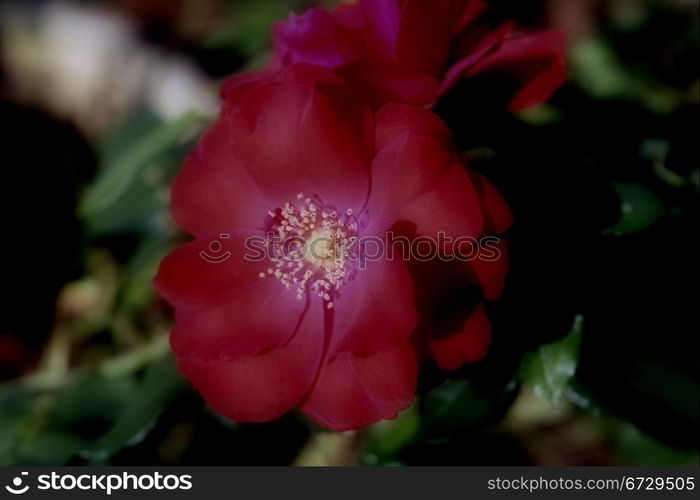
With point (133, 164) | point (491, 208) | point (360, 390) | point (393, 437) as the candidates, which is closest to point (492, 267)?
point (491, 208)

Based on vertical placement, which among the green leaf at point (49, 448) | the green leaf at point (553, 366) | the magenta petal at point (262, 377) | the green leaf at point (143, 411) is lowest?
the green leaf at point (49, 448)

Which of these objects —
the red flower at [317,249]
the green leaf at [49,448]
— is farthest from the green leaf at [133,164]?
the green leaf at [49,448]

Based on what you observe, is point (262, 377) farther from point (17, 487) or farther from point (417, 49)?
point (17, 487)

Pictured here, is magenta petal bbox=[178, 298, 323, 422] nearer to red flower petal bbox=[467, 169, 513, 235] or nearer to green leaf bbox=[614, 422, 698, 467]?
red flower petal bbox=[467, 169, 513, 235]

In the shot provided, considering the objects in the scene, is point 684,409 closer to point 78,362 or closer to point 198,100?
point 78,362

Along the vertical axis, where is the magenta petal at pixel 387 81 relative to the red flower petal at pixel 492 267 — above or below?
above

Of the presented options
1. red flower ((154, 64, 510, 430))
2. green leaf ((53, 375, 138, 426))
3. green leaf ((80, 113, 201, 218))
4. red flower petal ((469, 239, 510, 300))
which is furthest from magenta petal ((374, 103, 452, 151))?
green leaf ((53, 375, 138, 426))

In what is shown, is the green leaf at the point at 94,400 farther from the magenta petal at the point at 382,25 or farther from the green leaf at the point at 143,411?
the magenta petal at the point at 382,25
